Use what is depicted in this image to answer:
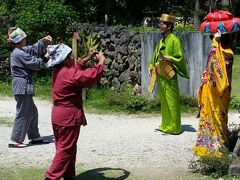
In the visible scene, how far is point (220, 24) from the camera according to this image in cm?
643

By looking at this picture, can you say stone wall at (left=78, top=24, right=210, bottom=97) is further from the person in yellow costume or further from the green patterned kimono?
the person in yellow costume

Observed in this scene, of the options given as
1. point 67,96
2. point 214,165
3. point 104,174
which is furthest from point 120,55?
point 67,96

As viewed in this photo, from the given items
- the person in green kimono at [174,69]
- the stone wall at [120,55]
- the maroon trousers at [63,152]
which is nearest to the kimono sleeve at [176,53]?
the person in green kimono at [174,69]

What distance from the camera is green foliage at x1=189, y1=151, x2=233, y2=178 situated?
5.95 m

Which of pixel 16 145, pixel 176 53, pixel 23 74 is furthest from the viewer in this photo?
pixel 176 53

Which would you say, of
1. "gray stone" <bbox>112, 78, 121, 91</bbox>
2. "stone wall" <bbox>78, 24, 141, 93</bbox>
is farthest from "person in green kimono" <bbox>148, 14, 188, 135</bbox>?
"gray stone" <bbox>112, 78, 121, 91</bbox>

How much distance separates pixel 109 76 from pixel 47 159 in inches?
246

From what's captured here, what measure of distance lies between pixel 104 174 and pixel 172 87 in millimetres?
2634

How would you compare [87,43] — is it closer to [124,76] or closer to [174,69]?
[124,76]

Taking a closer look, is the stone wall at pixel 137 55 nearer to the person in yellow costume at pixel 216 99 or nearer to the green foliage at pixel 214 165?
the person in yellow costume at pixel 216 99

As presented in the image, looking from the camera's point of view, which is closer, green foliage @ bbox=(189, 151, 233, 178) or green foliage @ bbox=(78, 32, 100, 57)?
green foliage @ bbox=(189, 151, 233, 178)

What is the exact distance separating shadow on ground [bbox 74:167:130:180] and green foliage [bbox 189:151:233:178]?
2.91ft

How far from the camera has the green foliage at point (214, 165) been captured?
5.95 metres

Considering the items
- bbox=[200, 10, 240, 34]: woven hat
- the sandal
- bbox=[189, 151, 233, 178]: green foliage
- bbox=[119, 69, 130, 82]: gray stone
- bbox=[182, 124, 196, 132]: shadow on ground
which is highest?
bbox=[200, 10, 240, 34]: woven hat
